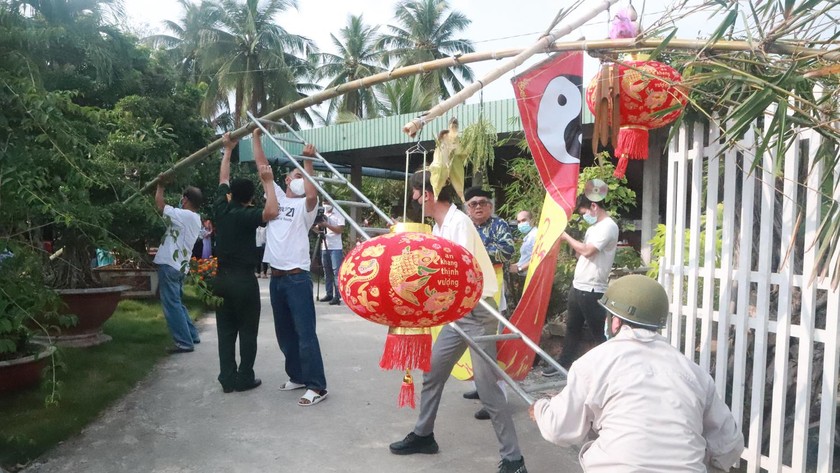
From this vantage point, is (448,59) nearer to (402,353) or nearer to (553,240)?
(553,240)

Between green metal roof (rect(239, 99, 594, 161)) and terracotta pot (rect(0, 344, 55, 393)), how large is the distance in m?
4.26

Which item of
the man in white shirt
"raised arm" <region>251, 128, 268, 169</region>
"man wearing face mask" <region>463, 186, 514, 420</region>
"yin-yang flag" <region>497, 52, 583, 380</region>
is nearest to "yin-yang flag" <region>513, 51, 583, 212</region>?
"yin-yang flag" <region>497, 52, 583, 380</region>

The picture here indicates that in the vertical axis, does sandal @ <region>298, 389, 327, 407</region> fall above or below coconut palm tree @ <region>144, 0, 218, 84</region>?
below

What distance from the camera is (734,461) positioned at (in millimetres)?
2086

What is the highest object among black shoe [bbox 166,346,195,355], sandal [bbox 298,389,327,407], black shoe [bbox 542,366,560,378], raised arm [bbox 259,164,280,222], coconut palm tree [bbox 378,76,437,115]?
coconut palm tree [bbox 378,76,437,115]

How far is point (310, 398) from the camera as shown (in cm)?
450

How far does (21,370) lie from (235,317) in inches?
56.6

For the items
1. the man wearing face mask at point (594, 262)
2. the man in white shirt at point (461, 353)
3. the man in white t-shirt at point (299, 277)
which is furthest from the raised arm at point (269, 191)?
the man wearing face mask at point (594, 262)

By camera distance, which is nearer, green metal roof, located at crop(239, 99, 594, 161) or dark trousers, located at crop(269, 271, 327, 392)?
dark trousers, located at crop(269, 271, 327, 392)

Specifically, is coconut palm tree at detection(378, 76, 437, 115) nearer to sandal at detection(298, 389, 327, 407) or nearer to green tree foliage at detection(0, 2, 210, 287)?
green tree foliage at detection(0, 2, 210, 287)

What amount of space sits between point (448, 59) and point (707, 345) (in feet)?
7.02

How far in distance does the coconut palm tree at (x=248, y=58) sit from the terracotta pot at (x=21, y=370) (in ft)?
69.5

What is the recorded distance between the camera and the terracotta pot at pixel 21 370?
4.01 metres

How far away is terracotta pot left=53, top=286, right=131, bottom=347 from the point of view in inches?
221
